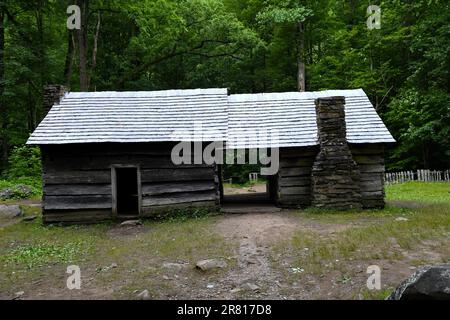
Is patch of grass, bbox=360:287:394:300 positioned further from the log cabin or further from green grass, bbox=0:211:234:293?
the log cabin

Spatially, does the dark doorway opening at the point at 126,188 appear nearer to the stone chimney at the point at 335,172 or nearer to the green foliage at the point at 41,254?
the green foliage at the point at 41,254

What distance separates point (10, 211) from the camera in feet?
45.8

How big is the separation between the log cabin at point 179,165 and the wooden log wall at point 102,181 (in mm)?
32

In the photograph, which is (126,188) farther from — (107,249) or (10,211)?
(107,249)

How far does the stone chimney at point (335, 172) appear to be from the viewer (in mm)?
12578

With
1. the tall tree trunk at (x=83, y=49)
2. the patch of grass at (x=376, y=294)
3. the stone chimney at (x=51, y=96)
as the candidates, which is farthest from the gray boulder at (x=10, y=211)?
the patch of grass at (x=376, y=294)

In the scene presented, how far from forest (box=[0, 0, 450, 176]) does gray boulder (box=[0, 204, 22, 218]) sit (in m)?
9.05

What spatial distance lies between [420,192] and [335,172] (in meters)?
→ 7.93

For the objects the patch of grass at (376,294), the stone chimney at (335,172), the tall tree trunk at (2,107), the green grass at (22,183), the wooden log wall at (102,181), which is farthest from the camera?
the tall tree trunk at (2,107)

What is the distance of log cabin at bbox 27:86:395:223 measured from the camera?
41.5ft

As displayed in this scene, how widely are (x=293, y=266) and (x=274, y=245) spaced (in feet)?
4.59

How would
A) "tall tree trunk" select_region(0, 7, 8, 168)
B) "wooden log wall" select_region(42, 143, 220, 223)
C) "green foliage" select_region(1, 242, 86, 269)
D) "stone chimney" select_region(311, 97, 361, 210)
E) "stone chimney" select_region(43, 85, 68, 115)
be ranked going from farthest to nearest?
"tall tree trunk" select_region(0, 7, 8, 168) < "stone chimney" select_region(43, 85, 68, 115) < "wooden log wall" select_region(42, 143, 220, 223) < "stone chimney" select_region(311, 97, 361, 210) < "green foliage" select_region(1, 242, 86, 269)

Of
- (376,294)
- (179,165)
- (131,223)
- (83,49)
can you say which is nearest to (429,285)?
(376,294)

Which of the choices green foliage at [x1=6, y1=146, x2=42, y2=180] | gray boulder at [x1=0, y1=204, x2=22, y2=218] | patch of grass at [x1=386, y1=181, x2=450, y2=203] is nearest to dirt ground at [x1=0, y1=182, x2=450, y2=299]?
gray boulder at [x1=0, y1=204, x2=22, y2=218]
